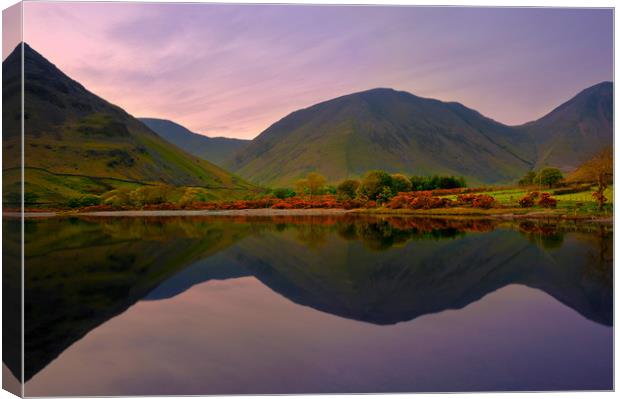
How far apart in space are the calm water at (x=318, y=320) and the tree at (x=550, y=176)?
1199cm

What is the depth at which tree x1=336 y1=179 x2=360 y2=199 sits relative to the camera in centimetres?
4670

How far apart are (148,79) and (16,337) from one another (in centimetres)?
1035

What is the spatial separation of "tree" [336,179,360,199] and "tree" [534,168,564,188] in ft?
63.4

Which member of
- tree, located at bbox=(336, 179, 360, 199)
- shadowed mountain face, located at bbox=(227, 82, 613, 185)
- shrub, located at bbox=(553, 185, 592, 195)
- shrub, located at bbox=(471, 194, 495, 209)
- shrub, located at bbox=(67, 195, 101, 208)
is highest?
shadowed mountain face, located at bbox=(227, 82, 613, 185)

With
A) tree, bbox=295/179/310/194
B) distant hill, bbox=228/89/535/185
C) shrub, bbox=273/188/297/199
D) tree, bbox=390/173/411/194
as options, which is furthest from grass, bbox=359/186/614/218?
distant hill, bbox=228/89/535/185

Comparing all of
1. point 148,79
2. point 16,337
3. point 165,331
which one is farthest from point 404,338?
point 148,79

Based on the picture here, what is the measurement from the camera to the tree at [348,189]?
46700 mm

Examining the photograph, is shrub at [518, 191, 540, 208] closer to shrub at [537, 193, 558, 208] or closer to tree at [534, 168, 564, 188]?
shrub at [537, 193, 558, 208]

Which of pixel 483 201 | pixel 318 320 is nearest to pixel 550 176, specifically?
pixel 483 201

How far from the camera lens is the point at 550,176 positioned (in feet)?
96.2

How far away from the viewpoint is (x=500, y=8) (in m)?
9.90

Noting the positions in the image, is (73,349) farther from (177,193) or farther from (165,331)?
(177,193)

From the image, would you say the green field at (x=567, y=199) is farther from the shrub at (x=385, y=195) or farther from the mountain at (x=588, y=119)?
the shrub at (x=385, y=195)

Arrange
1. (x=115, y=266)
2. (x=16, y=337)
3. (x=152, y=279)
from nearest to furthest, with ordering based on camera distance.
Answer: (x=16, y=337)
(x=152, y=279)
(x=115, y=266)
